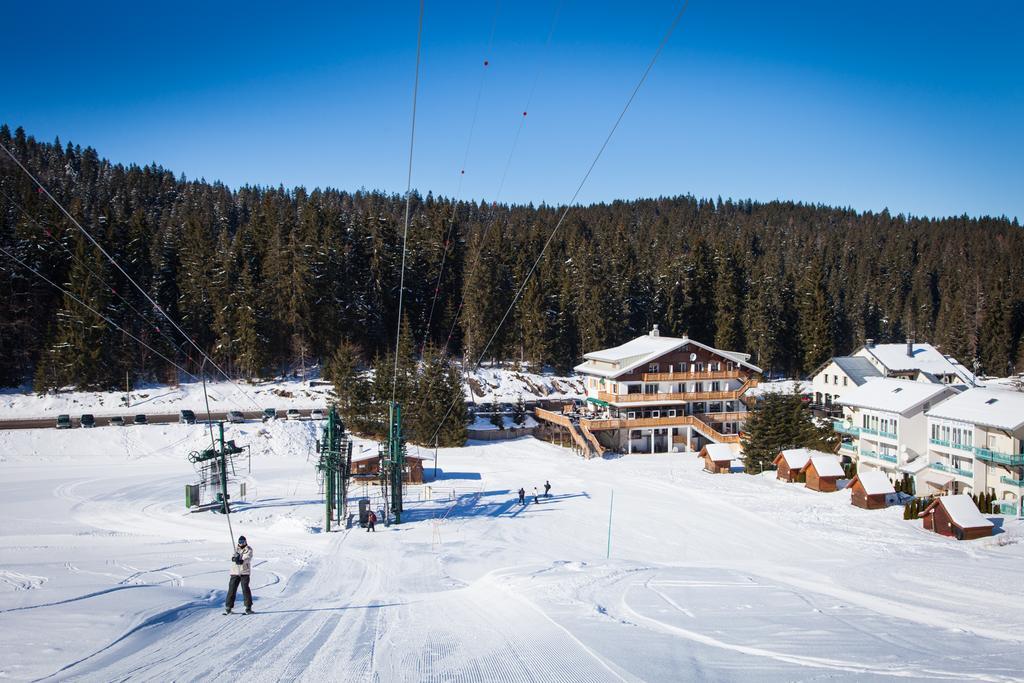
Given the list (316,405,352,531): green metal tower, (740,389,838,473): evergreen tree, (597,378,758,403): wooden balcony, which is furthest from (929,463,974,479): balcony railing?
(316,405,352,531): green metal tower

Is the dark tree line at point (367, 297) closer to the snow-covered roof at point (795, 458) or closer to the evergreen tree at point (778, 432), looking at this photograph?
the evergreen tree at point (778, 432)

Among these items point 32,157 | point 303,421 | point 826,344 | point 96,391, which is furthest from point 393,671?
point 32,157

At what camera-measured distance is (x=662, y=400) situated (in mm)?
46781

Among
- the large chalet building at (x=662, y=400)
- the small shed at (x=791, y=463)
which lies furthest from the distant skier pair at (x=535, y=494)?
the small shed at (x=791, y=463)

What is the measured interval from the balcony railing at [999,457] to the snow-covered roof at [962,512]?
520 centimetres

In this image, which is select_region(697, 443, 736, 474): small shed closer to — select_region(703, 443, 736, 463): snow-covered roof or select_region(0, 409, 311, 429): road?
select_region(703, 443, 736, 463): snow-covered roof

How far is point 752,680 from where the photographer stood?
905cm

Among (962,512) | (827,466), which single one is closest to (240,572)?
(962,512)

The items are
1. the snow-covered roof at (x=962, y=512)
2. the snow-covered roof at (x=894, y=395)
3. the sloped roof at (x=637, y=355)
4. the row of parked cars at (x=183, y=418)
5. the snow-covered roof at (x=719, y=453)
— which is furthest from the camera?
the sloped roof at (x=637, y=355)

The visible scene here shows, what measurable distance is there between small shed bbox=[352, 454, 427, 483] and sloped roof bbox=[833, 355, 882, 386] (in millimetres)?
36495

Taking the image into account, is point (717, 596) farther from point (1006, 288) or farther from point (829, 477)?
point (1006, 288)

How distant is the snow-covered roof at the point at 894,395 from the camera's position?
34.8 meters

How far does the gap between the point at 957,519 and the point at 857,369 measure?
98.1ft

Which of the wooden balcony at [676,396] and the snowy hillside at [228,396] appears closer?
the wooden balcony at [676,396]
